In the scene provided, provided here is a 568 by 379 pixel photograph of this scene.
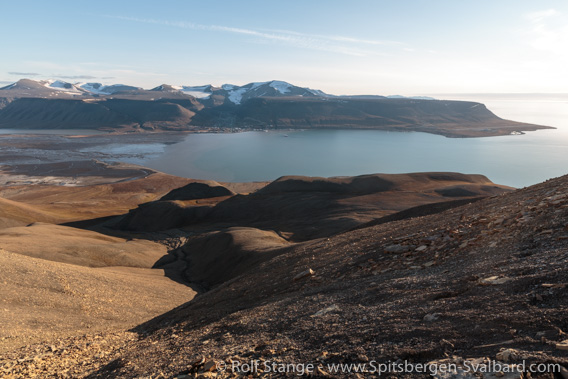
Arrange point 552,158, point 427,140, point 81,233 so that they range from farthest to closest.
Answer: point 427,140
point 552,158
point 81,233

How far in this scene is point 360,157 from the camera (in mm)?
116500

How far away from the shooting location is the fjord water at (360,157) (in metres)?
95.4

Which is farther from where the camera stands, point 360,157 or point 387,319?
point 360,157

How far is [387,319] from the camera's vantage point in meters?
7.10

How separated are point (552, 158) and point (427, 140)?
5377cm

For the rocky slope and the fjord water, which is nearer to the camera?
the rocky slope

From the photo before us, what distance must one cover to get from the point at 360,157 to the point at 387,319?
11252 cm

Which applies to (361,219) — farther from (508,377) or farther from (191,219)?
(508,377)

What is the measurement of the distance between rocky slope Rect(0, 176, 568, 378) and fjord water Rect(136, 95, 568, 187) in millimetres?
77559

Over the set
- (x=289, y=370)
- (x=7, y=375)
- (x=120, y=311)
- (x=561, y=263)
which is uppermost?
(x=561, y=263)

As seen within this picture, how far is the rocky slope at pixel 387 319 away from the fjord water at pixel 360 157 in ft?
254

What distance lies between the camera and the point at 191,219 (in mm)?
47688

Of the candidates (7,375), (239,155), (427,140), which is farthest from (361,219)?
(427,140)

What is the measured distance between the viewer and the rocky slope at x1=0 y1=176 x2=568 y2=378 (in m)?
5.43
